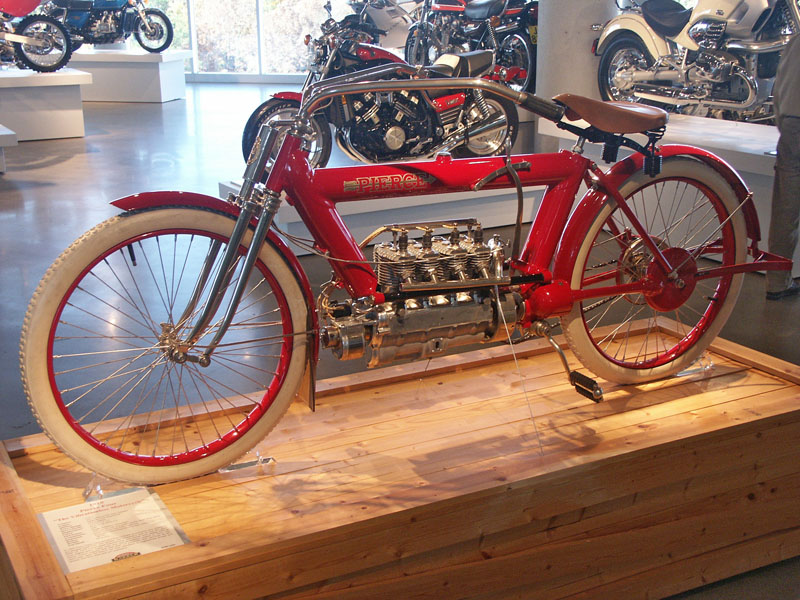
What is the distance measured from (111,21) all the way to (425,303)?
10.8 m

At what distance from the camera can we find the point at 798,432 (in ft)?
7.94

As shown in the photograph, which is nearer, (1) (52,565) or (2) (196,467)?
(1) (52,565)

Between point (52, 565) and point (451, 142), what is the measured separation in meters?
4.41

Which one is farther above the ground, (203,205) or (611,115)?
(611,115)

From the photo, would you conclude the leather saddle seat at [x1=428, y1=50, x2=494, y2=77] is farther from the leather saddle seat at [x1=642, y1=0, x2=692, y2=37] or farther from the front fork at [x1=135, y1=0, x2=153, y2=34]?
the front fork at [x1=135, y1=0, x2=153, y2=34]

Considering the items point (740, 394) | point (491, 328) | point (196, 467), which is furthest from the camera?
point (740, 394)

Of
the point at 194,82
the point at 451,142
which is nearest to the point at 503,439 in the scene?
the point at 451,142

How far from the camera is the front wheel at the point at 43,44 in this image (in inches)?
360

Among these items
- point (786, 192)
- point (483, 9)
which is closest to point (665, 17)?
point (786, 192)

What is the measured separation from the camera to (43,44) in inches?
363

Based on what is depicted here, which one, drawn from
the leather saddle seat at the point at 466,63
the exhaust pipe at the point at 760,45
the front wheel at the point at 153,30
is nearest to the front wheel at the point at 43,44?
the front wheel at the point at 153,30

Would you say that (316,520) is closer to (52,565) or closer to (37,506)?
(52,565)

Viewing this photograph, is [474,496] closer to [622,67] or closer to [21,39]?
[622,67]

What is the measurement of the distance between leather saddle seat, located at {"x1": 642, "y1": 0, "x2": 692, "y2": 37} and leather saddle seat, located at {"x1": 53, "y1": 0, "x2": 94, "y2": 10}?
303 inches
